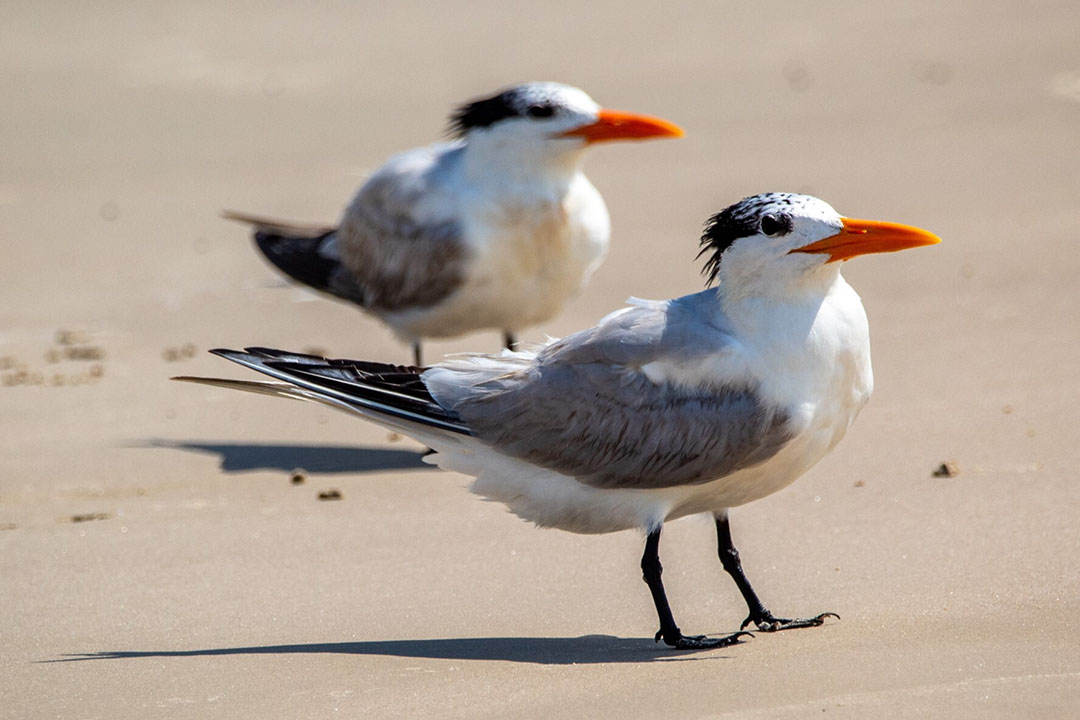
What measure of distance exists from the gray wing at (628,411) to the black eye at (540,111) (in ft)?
8.61

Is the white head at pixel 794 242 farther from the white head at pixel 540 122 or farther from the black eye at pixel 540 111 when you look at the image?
the black eye at pixel 540 111

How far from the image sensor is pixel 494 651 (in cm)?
429

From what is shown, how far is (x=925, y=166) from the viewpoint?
10359 millimetres

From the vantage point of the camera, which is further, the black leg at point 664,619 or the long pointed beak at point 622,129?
the long pointed beak at point 622,129

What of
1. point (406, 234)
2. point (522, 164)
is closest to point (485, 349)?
point (406, 234)

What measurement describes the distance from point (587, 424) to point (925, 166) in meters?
6.59

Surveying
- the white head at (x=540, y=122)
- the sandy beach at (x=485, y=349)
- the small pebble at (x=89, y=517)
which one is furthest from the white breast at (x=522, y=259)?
the small pebble at (x=89, y=517)

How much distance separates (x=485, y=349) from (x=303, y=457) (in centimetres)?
181

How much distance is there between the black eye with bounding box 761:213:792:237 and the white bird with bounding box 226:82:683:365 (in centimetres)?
258

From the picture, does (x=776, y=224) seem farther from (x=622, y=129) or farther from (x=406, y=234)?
(x=406, y=234)

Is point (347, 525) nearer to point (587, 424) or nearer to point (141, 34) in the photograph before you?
point (587, 424)

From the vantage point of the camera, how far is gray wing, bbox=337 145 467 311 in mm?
7242

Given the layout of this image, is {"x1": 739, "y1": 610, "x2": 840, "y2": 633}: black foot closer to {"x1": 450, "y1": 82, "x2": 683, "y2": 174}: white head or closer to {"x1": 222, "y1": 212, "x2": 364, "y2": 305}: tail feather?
{"x1": 450, "y1": 82, "x2": 683, "y2": 174}: white head

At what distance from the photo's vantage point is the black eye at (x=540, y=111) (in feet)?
23.2
